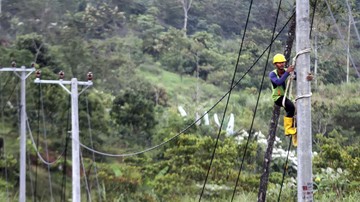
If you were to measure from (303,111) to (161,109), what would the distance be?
2362cm

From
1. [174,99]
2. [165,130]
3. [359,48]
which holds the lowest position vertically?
[165,130]

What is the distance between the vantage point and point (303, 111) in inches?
195

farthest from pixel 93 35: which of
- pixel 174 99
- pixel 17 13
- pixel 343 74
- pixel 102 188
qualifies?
pixel 102 188

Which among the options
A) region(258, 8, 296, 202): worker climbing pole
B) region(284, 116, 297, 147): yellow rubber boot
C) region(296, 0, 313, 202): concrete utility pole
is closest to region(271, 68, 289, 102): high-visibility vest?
region(284, 116, 297, 147): yellow rubber boot

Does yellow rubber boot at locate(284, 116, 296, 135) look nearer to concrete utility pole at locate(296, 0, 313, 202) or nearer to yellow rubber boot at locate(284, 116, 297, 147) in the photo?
yellow rubber boot at locate(284, 116, 297, 147)

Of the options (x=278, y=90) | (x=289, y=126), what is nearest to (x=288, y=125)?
(x=289, y=126)

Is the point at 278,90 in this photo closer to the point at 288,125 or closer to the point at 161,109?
the point at 288,125

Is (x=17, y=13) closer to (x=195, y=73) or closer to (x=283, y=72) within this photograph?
(x=195, y=73)

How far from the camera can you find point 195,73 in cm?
3822

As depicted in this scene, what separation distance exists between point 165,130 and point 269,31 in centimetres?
1163

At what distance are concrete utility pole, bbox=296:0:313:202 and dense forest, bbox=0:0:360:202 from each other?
3028 millimetres

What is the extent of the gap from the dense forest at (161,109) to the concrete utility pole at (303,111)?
303cm

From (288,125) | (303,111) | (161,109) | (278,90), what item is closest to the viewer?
(303,111)

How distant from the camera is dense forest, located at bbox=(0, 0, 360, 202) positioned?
18.5m
